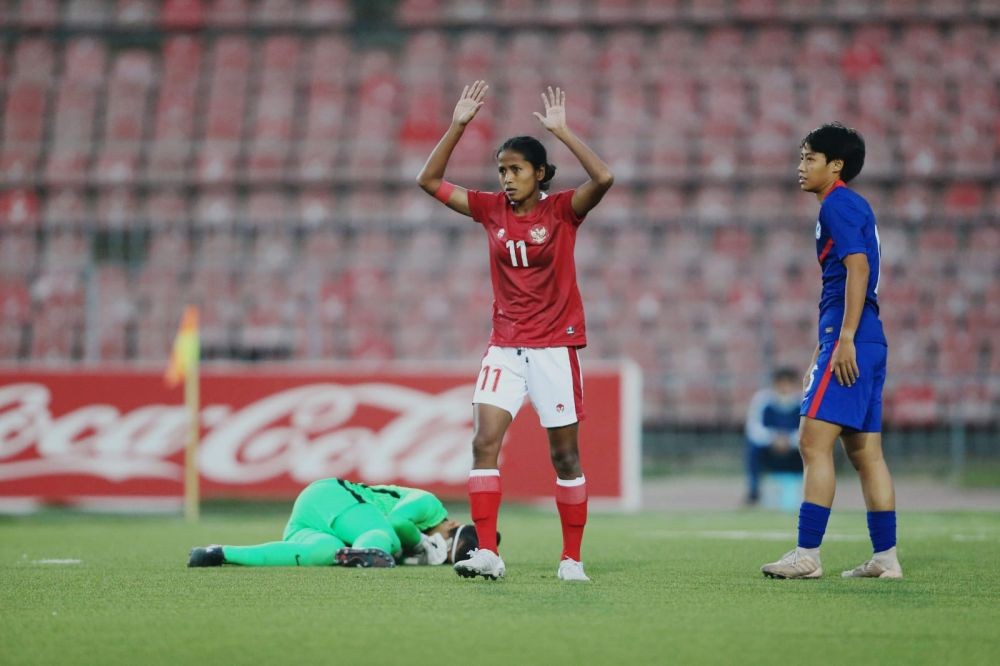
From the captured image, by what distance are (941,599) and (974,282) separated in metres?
11.6

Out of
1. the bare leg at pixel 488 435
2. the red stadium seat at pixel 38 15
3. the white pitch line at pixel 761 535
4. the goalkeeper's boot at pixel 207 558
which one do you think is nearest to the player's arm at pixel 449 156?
the bare leg at pixel 488 435

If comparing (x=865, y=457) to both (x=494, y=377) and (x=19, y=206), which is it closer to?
(x=494, y=377)

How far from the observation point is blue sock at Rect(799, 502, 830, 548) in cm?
565

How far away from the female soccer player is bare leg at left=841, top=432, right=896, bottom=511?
1.22 metres

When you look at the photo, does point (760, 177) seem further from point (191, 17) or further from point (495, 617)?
point (495, 617)

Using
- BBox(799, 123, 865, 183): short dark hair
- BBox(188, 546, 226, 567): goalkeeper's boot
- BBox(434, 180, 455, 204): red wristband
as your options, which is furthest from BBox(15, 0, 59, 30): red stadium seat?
BBox(799, 123, 865, 183): short dark hair

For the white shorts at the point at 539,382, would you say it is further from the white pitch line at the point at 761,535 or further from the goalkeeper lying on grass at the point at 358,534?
the white pitch line at the point at 761,535

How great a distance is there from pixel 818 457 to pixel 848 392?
31 cm

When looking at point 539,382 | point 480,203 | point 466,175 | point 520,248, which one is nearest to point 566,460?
point 539,382

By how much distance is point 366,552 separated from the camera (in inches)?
244

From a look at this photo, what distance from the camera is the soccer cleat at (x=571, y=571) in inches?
222

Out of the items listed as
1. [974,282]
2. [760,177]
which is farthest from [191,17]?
[974,282]

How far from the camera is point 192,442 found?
36.9 feet

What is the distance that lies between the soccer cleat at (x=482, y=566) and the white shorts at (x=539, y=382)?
637 mm
